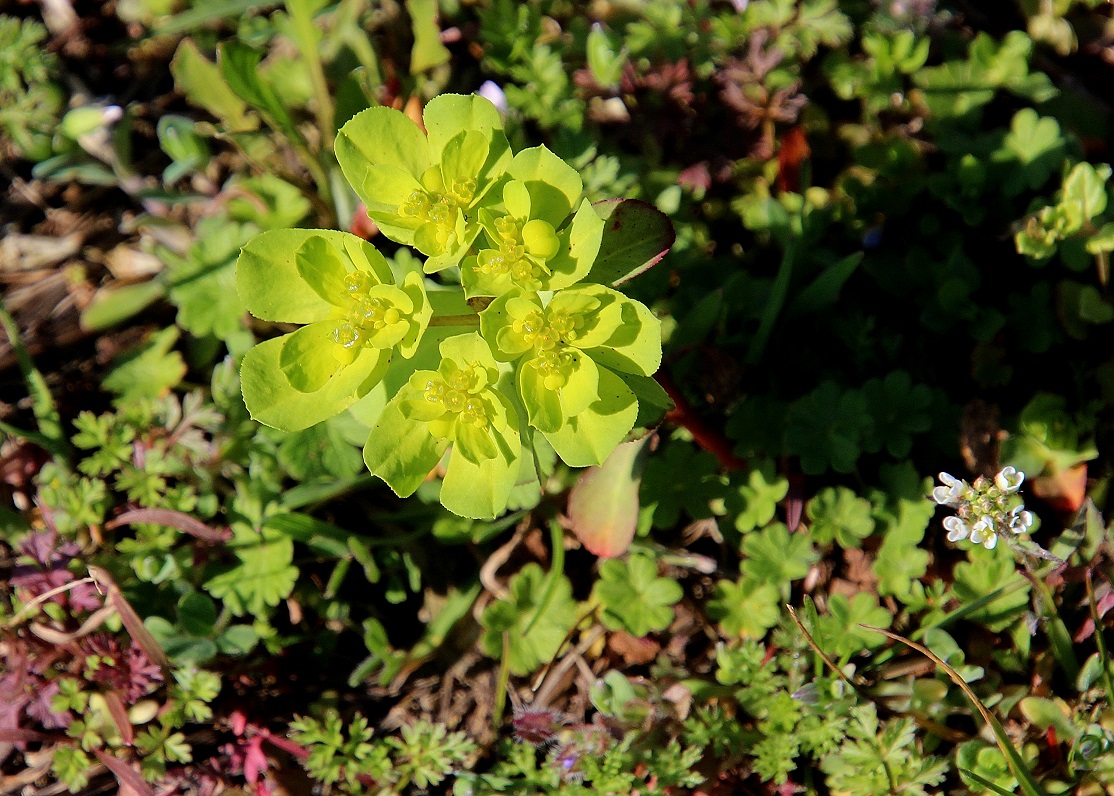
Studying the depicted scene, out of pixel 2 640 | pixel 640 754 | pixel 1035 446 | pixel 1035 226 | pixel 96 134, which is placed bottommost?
pixel 640 754

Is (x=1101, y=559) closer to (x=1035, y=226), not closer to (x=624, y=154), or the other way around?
(x=1035, y=226)

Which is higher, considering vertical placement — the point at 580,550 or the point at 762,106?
the point at 762,106

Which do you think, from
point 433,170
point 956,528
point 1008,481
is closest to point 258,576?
point 433,170

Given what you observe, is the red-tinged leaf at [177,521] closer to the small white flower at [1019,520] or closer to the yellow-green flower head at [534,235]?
the yellow-green flower head at [534,235]

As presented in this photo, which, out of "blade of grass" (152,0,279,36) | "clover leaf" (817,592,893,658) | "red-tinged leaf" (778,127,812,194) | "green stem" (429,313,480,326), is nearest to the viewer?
"green stem" (429,313,480,326)

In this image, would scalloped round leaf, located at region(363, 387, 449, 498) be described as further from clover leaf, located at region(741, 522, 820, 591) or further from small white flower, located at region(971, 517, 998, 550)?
small white flower, located at region(971, 517, 998, 550)

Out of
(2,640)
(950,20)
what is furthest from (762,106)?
(2,640)

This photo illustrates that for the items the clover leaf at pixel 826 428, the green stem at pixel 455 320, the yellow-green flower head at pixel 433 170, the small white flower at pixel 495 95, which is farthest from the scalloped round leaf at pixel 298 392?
the small white flower at pixel 495 95

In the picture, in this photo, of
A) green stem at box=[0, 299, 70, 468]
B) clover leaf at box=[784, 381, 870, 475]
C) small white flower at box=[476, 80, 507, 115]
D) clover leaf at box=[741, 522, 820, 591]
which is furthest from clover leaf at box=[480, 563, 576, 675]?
small white flower at box=[476, 80, 507, 115]
